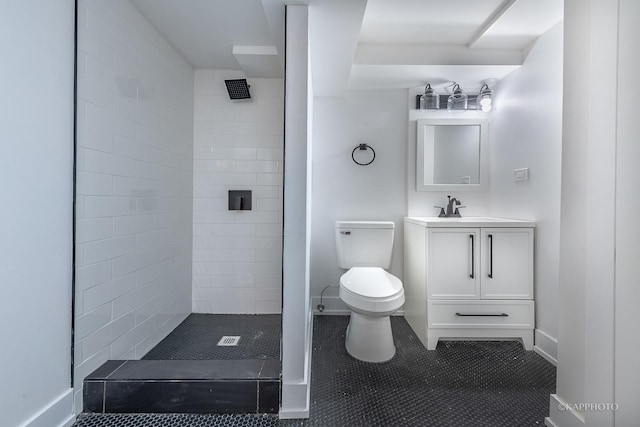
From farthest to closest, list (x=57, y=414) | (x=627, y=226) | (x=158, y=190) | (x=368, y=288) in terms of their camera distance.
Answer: (x=158, y=190), (x=368, y=288), (x=57, y=414), (x=627, y=226)

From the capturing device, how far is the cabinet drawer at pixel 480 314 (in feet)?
6.55

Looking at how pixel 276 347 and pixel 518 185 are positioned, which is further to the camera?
pixel 518 185

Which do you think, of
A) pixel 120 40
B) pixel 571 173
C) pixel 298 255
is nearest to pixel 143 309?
pixel 298 255

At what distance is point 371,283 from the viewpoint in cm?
193

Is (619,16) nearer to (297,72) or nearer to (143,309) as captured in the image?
(297,72)

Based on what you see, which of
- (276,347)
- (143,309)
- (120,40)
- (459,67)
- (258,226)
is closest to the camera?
(120,40)

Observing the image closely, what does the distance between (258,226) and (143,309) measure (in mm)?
1010

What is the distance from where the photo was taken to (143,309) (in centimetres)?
184

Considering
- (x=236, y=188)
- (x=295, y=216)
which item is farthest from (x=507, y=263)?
(x=236, y=188)

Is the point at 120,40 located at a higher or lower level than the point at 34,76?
higher

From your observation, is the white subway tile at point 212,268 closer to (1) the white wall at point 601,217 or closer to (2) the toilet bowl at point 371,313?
(2) the toilet bowl at point 371,313

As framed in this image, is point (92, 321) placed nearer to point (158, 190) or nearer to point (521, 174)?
point (158, 190)

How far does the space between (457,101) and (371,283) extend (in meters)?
1.78

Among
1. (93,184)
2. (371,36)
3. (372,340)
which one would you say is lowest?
(372,340)
